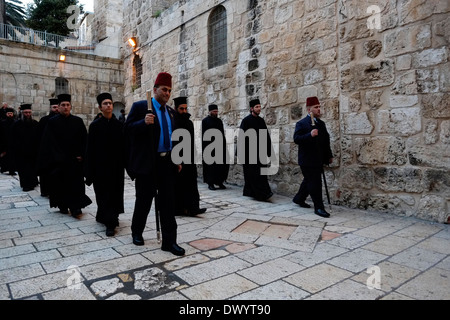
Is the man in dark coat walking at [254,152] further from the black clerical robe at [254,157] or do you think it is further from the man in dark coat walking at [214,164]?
the man in dark coat walking at [214,164]

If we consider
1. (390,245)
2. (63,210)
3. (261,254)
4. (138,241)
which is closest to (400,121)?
(390,245)

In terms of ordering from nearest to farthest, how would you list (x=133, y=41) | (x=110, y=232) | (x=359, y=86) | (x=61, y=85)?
(x=110, y=232)
(x=359, y=86)
(x=133, y=41)
(x=61, y=85)

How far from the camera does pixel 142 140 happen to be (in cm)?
336

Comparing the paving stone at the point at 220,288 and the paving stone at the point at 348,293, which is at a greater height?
the paving stone at the point at 220,288

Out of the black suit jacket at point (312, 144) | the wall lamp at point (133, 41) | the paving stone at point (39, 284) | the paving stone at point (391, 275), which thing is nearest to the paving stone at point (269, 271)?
the paving stone at point (391, 275)

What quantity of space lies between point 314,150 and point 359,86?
51.7 inches

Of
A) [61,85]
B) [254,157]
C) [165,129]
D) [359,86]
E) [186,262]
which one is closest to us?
[186,262]

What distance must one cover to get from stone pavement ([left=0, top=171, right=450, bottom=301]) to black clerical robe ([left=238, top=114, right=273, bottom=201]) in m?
1.22

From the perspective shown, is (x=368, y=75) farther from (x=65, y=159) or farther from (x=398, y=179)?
(x=65, y=159)

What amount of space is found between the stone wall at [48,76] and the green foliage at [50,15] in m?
10.9

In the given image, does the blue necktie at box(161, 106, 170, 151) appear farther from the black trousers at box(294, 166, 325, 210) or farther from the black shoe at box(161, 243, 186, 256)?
the black trousers at box(294, 166, 325, 210)

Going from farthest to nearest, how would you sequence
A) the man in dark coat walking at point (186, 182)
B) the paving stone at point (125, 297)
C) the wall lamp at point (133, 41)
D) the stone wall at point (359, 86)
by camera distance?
the wall lamp at point (133, 41), the man in dark coat walking at point (186, 182), the stone wall at point (359, 86), the paving stone at point (125, 297)

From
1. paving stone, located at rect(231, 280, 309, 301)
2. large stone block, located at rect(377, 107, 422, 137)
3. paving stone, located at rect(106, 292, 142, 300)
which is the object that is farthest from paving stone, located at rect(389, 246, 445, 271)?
paving stone, located at rect(106, 292, 142, 300)

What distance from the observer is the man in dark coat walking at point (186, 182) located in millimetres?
4871
